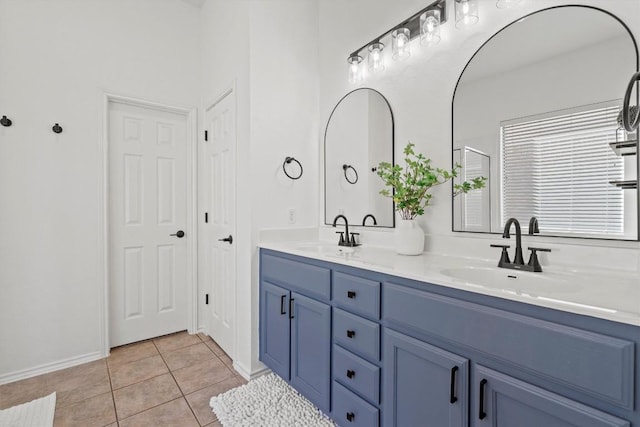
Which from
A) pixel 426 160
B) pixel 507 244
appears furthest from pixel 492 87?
pixel 507 244

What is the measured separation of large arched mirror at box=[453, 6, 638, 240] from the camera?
118 cm

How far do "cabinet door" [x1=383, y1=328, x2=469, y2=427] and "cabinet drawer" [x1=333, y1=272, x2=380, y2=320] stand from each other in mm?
117

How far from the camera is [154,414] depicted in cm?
178

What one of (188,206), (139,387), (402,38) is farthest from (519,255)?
(188,206)

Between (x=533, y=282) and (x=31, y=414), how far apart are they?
8.98ft

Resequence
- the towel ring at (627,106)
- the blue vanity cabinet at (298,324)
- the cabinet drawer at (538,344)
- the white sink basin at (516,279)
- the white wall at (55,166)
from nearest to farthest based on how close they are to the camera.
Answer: the cabinet drawer at (538,344) < the towel ring at (627,106) < the white sink basin at (516,279) < the blue vanity cabinet at (298,324) < the white wall at (55,166)

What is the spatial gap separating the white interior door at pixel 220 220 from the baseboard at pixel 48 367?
902 mm

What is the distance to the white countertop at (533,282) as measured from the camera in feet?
2.60

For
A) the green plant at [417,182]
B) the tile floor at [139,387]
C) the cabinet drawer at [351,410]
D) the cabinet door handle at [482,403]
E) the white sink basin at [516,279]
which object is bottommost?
the tile floor at [139,387]

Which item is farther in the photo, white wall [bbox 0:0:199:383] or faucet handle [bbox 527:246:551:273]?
white wall [bbox 0:0:199:383]

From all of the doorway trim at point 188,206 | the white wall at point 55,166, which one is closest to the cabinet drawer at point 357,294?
the doorway trim at point 188,206

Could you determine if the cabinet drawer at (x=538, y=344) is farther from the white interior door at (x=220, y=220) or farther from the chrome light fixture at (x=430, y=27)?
the white interior door at (x=220, y=220)

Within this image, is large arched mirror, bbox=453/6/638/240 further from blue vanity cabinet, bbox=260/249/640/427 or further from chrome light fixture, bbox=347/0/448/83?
blue vanity cabinet, bbox=260/249/640/427

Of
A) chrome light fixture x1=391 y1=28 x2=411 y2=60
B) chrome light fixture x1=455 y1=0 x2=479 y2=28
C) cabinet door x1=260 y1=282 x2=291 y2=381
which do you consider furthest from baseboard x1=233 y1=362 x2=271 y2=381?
chrome light fixture x1=455 y1=0 x2=479 y2=28
